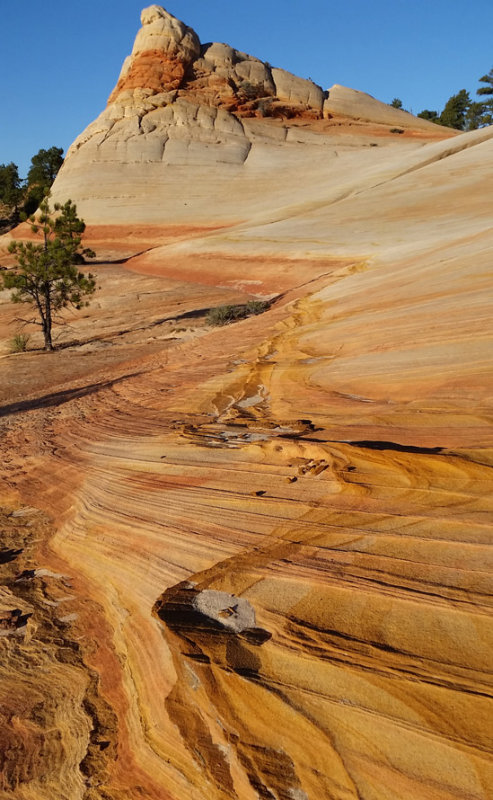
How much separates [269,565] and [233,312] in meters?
14.3

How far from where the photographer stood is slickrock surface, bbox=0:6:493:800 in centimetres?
220

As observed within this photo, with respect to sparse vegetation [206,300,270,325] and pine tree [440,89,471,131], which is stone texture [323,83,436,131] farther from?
sparse vegetation [206,300,270,325]

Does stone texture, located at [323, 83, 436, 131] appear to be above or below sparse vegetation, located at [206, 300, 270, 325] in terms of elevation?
above

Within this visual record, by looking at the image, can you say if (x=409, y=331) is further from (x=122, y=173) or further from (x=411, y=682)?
(x=122, y=173)

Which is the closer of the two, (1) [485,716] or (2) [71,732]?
(1) [485,716]

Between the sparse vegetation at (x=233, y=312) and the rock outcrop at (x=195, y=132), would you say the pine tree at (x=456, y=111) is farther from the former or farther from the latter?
the sparse vegetation at (x=233, y=312)

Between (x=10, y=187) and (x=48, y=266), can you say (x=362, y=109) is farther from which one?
(x=48, y=266)

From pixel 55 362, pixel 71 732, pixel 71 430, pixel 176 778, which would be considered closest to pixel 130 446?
pixel 71 430

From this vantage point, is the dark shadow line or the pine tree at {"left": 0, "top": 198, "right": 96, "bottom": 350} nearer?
the dark shadow line

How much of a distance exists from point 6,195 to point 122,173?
47.1 ft

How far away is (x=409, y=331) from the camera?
22.6 feet

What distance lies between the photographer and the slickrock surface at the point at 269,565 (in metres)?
2.20

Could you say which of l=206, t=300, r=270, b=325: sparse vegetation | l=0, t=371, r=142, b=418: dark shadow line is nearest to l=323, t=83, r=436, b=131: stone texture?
l=206, t=300, r=270, b=325: sparse vegetation

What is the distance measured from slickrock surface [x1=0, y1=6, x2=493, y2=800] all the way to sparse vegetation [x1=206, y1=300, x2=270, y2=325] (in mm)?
6798
